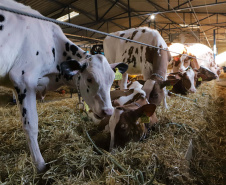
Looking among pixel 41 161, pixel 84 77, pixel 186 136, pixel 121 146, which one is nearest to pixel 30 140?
pixel 41 161

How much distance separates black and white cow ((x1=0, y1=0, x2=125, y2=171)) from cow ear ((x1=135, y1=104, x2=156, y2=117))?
1.85 feet

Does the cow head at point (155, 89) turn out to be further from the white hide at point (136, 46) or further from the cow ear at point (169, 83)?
the white hide at point (136, 46)

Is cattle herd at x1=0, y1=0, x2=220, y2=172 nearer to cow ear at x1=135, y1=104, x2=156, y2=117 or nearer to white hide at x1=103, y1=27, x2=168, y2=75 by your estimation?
cow ear at x1=135, y1=104, x2=156, y2=117

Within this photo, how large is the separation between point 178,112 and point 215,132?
2.51 feet

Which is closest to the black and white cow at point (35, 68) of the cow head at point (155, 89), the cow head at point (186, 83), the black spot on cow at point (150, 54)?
the cow head at point (155, 89)

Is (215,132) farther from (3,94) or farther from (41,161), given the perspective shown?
(3,94)

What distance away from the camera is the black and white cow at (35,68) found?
6.10 ft

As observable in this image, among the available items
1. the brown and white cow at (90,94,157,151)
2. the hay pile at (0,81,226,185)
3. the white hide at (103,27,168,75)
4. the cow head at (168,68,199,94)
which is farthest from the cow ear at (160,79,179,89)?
the cow head at (168,68,199,94)

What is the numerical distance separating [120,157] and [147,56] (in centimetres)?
286

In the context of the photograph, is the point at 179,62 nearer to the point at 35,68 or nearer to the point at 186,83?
the point at 186,83

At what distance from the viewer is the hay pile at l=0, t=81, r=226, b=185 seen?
173 cm

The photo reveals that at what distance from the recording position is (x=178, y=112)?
A: 3.83m

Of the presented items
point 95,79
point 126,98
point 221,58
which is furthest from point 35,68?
point 221,58

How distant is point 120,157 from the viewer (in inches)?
78.0
